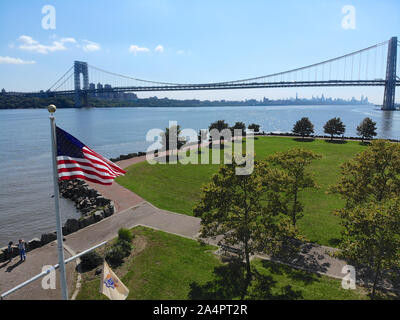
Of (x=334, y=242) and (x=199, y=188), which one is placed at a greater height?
(x=199, y=188)

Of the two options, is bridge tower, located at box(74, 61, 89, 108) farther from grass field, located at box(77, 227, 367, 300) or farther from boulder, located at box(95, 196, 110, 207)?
grass field, located at box(77, 227, 367, 300)

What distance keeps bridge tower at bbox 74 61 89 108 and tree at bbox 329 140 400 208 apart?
16820cm

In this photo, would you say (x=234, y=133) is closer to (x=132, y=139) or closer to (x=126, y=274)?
(x=132, y=139)

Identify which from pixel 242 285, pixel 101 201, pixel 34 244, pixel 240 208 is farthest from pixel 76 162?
pixel 101 201

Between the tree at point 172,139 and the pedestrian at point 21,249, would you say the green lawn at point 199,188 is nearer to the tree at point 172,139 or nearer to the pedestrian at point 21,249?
the tree at point 172,139

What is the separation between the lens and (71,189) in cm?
2725

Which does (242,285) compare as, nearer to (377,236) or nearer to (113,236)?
(377,236)

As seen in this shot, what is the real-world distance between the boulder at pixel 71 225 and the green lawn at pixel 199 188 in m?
6.11

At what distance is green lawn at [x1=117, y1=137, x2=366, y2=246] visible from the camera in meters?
18.2

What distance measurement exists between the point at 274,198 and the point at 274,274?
3.33 meters

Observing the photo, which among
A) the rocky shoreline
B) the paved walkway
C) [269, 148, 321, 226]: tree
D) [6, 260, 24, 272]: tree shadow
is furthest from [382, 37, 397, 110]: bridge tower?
[6, 260, 24, 272]: tree shadow

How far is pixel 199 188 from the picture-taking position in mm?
25953

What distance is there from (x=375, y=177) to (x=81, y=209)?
67.7 ft
